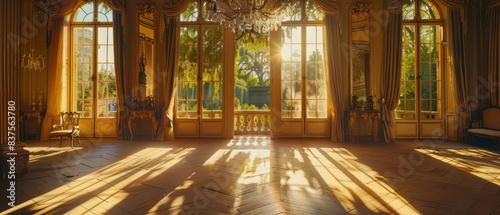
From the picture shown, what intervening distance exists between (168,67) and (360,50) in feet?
13.4

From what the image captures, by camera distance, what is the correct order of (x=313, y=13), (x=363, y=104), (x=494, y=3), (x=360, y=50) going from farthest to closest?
(x=313, y=13), (x=360, y=50), (x=363, y=104), (x=494, y=3)

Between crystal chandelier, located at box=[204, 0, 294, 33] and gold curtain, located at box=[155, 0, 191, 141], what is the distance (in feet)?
7.72

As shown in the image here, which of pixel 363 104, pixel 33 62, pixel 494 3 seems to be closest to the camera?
pixel 494 3

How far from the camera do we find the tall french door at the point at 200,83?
21.1 feet

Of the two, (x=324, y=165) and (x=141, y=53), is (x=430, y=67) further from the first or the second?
(x=141, y=53)

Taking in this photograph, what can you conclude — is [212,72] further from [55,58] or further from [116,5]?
[55,58]

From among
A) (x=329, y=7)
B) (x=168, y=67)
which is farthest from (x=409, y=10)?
(x=168, y=67)

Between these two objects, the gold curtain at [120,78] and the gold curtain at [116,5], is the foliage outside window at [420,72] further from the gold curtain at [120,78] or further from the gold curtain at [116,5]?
the gold curtain at [116,5]

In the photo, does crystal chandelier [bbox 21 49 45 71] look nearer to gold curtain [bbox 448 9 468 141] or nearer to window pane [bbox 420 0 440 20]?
window pane [bbox 420 0 440 20]

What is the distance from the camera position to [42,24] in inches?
248

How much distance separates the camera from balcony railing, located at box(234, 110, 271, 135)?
7.19 m

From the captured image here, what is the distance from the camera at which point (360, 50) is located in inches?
239

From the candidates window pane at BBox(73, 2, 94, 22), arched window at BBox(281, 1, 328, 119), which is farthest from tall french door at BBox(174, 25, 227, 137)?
window pane at BBox(73, 2, 94, 22)

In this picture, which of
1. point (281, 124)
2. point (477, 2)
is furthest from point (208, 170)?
point (477, 2)
